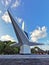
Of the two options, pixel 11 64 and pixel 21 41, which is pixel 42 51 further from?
pixel 11 64

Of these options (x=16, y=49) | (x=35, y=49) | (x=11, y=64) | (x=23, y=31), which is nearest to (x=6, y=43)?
(x=16, y=49)

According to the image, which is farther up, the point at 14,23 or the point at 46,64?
the point at 14,23

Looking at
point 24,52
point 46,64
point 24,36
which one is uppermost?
point 24,36

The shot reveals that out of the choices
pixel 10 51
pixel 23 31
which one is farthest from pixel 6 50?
pixel 23 31

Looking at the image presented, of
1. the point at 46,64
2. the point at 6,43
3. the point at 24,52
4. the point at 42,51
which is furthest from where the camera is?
the point at 42,51

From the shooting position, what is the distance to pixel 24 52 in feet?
97.1

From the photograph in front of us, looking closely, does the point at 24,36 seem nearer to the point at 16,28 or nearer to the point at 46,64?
the point at 16,28

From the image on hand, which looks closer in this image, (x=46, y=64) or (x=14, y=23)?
(x=46, y=64)

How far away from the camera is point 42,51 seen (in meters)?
59.8

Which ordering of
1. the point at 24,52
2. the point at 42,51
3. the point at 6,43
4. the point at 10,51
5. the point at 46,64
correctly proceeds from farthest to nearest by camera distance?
the point at 42,51 → the point at 6,43 → the point at 10,51 → the point at 24,52 → the point at 46,64

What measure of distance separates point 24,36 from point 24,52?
2.40 m

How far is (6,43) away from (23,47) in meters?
26.3

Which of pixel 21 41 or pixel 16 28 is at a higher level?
pixel 16 28

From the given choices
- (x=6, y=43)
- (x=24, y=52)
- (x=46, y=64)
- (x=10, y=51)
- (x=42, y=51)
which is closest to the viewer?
(x=46, y=64)
